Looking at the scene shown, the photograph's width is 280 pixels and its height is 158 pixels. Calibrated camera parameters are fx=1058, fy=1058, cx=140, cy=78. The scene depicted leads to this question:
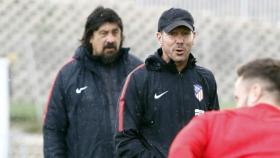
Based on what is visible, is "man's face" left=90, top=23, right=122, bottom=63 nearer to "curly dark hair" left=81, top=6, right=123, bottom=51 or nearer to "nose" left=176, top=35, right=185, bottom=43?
"curly dark hair" left=81, top=6, right=123, bottom=51

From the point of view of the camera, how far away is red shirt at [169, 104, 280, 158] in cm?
464

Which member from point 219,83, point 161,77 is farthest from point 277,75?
point 219,83

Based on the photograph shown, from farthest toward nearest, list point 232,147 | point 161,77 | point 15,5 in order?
point 15,5
point 161,77
point 232,147

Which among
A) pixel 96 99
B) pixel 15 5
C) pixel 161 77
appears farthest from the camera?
pixel 15 5

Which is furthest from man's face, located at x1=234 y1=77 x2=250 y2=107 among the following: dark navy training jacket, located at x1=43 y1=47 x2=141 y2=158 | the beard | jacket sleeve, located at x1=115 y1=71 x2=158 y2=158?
the beard

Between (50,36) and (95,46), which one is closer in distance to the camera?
(95,46)

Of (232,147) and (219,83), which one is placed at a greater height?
(232,147)

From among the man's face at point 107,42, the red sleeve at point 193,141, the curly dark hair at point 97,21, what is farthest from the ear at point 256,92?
the curly dark hair at point 97,21

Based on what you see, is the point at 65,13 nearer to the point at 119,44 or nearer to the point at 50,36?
the point at 50,36

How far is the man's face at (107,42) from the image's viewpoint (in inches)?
293

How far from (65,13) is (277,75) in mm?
7783

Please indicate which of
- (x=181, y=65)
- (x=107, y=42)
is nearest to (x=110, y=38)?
(x=107, y=42)

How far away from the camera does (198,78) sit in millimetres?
6676

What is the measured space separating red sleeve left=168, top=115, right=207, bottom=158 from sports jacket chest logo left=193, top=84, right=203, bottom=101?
188 centimetres
